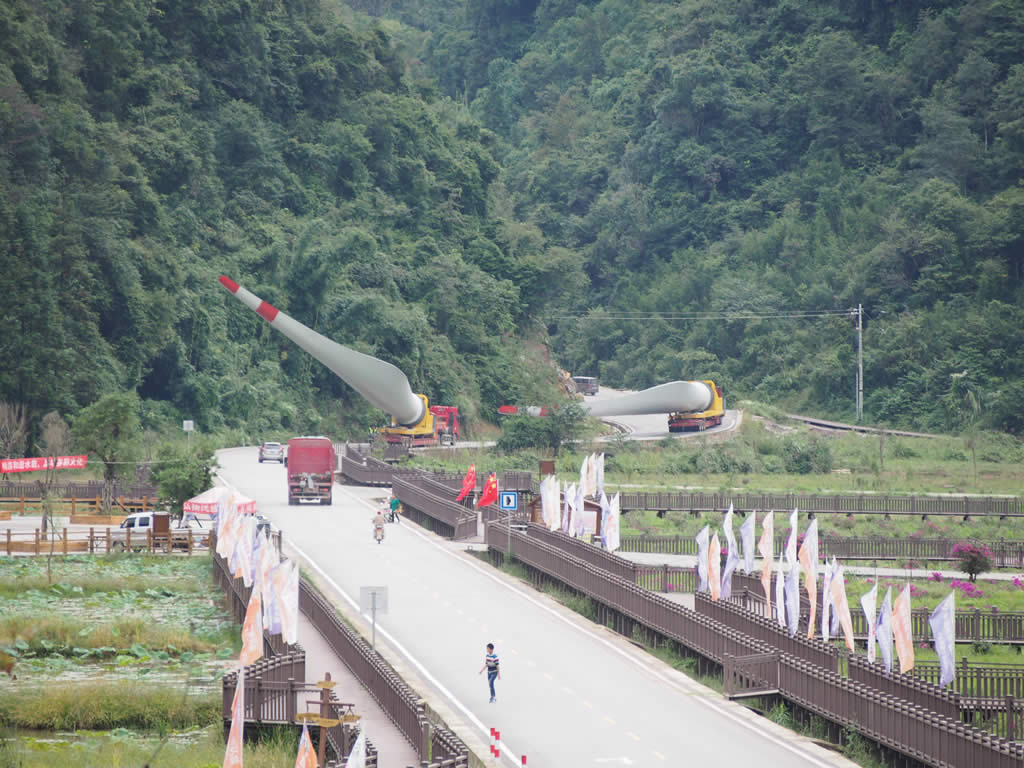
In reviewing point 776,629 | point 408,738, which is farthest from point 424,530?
point 408,738

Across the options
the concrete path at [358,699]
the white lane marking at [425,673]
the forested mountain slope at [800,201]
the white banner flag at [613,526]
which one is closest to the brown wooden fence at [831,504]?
the white banner flag at [613,526]

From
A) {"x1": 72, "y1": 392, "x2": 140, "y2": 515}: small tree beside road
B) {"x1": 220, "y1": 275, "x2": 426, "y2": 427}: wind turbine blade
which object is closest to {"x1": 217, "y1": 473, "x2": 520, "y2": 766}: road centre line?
{"x1": 72, "y1": 392, "x2": 140, "y2": 515}: small tree beside road

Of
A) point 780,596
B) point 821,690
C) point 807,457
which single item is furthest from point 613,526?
point 807,457

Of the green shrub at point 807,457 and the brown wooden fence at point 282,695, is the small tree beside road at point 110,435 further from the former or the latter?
the green shrub at point 807,457

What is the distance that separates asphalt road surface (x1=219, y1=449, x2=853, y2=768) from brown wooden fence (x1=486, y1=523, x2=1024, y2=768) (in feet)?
2.27

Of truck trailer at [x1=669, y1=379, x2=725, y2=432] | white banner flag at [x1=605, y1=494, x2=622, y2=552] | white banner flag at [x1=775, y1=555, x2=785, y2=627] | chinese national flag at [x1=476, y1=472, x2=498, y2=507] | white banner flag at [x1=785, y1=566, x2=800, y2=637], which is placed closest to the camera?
white banner flag at [x1=785, y1=566, x2=800, y2=637]

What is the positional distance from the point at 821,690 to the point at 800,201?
9359cm

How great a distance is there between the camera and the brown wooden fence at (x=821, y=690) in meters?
21.7

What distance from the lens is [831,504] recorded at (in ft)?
Answer: 181

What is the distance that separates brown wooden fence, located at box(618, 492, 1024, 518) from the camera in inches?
2168

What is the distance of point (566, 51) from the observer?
143 metres

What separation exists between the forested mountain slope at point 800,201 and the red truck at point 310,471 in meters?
48.7

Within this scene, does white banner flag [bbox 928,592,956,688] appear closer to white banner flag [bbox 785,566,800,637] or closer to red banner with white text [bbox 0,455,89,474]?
white banner flag [bbox 785,566,800,637]

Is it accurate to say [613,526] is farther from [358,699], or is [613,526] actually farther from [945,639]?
[945,639]
